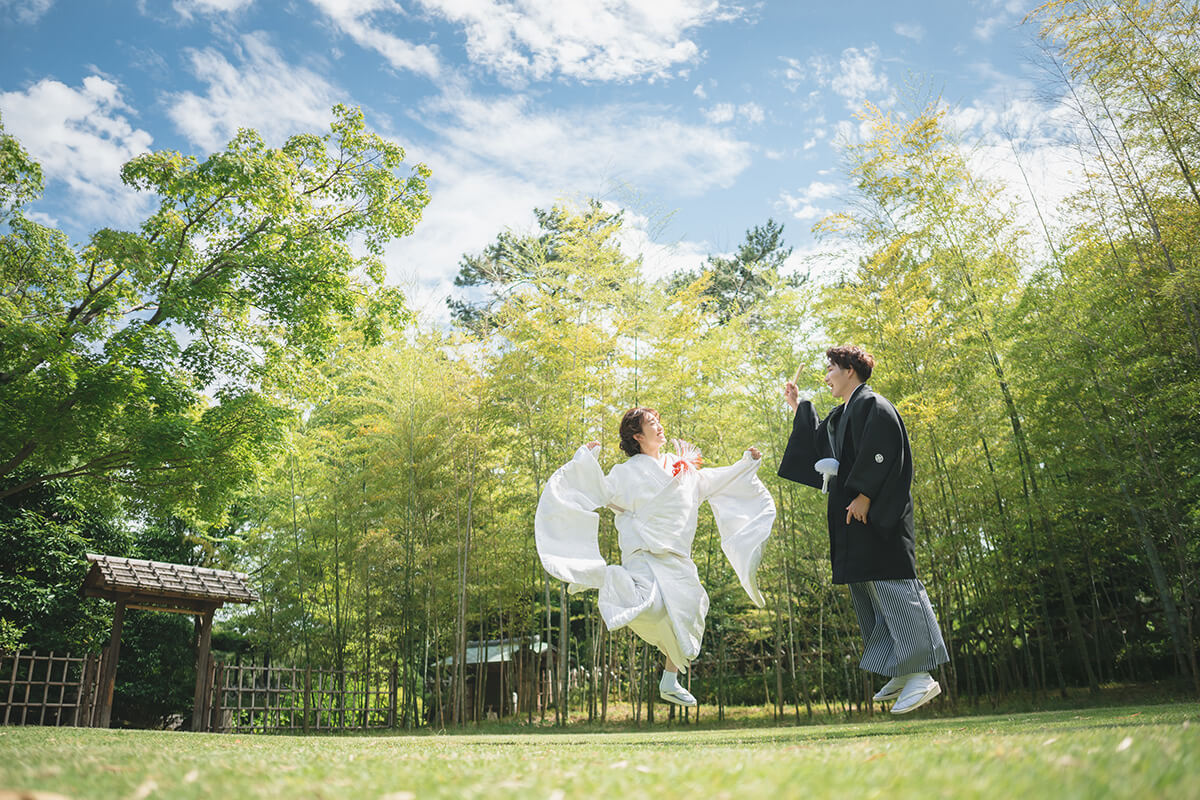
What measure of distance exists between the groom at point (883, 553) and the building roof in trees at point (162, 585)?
807cm

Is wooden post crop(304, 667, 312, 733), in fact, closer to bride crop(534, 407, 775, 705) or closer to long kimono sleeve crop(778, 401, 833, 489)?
bride crop(534, 407, 775, 705)

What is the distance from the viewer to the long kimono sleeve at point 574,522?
12.7 ft


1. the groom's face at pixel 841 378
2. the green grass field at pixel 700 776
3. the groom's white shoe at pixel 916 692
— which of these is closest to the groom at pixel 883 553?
the groom's white shoe at pixel 916 692

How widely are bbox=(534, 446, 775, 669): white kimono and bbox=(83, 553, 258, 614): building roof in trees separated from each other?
21.7 ft

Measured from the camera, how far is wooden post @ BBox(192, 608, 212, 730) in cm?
852

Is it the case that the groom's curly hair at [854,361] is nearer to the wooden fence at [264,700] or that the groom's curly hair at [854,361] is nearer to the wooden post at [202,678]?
the wooden post at [202,678]

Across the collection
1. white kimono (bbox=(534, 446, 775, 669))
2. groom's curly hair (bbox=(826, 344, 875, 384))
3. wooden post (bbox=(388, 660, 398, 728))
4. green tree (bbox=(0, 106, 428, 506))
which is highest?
green tree (bbox=(0, 106, 428, 506))

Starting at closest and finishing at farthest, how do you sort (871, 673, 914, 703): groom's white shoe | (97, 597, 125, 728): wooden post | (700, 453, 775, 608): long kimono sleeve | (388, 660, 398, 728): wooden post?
(871, 673, 914, 703): groom's white shoe, (700, 453, 775, 608): long kimono sleeve, (97, 597, 125, 728): wooden post, (388, 660, 398, 728): wooden post

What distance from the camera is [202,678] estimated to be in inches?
344

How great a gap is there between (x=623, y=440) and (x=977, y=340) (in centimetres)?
474

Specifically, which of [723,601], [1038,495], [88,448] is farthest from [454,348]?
[1038,495]

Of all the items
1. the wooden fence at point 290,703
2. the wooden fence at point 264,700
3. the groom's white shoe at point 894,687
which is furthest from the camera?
the wooden fence at point 290,703

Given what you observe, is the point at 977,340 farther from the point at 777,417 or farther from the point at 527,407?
the point at 527,407

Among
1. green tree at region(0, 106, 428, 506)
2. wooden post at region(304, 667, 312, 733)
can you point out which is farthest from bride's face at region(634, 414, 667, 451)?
wooden post at region(304, 667, 312, 733)
